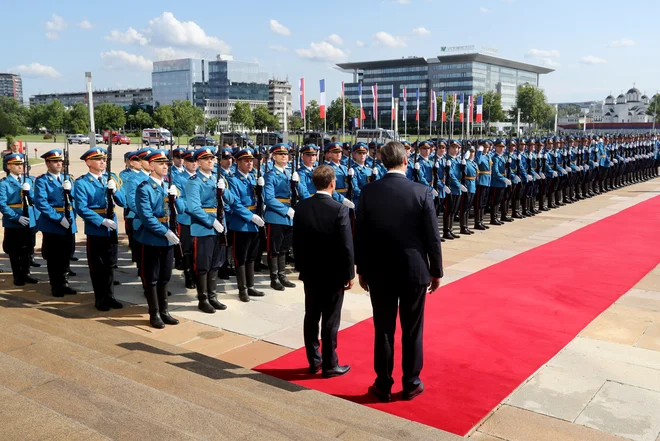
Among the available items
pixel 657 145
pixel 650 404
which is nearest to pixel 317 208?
pixel 650 404

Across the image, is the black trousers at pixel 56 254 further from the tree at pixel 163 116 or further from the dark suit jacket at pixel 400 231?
the tree at pixel 163 116

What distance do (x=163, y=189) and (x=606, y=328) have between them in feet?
14.9

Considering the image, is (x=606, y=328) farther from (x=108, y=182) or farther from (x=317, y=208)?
(x=108, y=182)

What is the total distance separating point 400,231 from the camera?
3930mm

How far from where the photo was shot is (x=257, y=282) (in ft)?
25.0

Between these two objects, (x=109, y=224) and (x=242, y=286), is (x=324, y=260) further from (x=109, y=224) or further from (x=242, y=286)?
(x=109, y=224)

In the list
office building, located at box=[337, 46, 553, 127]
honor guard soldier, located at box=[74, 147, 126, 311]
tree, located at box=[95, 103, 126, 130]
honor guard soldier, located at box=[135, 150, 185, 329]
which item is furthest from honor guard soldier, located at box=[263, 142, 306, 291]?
office building, located at box=[337, 46, 553, 127]

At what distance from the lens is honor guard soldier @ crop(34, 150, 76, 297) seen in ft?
22.3

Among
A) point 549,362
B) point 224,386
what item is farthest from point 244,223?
point 549,362

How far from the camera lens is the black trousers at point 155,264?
5.76 meters

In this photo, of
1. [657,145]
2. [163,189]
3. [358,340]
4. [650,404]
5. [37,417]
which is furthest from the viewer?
[657,145]

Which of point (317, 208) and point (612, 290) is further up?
point (317, 208)

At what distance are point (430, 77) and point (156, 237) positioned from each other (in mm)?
115719

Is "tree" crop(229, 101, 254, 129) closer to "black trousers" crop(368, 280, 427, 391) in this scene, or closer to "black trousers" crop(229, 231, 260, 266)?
"black trousers" crop(229, 231, 260, 266)
